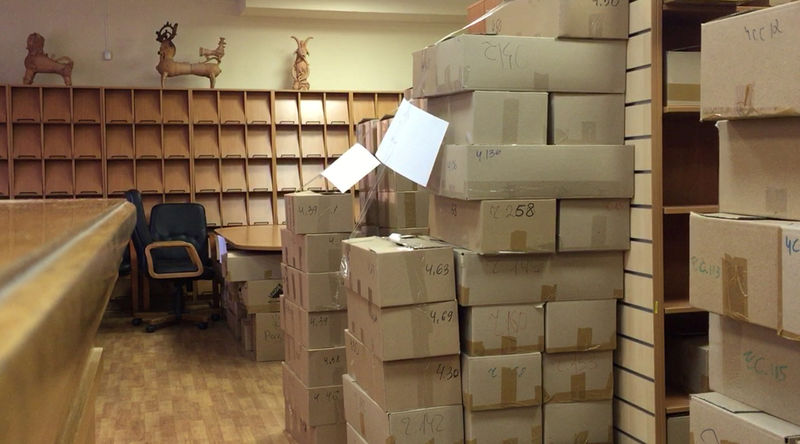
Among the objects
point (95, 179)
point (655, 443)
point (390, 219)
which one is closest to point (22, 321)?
point (655, 443)

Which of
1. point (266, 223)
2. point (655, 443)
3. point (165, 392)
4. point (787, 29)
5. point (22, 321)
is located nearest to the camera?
point (22, 321)

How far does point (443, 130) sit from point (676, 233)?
88 centimetres

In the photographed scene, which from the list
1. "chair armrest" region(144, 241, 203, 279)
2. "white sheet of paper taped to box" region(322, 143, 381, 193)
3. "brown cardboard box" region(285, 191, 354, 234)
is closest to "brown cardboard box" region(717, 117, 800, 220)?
"white sheet of paper taped to box" region(322, 143, 381, 193)

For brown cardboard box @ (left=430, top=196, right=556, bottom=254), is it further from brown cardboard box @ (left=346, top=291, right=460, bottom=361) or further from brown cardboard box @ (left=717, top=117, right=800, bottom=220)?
brown cardboard box @ (left=717, top=117, right=800, bottom=220)

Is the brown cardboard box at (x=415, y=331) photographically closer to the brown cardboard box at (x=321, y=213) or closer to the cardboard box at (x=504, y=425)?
the cardboard box at (x=504, y=425)

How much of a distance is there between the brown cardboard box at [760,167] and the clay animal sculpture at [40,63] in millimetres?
7231

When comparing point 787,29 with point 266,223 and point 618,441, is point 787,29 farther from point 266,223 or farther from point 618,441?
point 266,223

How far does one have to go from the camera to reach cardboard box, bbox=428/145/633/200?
101 inches

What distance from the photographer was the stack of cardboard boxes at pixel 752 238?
1.59 metres

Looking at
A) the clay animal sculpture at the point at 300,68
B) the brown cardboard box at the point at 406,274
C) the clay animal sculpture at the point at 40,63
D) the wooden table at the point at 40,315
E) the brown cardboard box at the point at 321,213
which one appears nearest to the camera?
the wooden table at the point at 40,315

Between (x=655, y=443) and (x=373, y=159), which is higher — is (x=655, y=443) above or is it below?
below

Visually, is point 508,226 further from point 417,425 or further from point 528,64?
point 417,425

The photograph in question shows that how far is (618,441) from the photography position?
2.82m

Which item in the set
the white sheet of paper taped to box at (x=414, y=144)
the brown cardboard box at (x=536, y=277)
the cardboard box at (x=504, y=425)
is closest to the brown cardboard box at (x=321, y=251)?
the white sheet of paper taped to box at (x=414, y=144)
